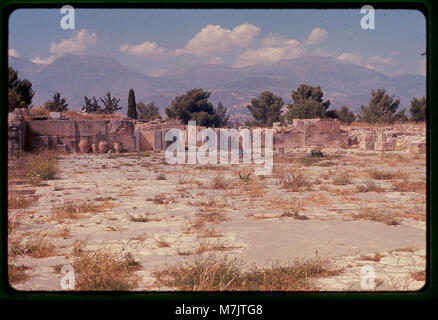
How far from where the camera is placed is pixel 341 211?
8203mm

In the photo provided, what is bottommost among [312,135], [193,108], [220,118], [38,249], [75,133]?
[38,249]

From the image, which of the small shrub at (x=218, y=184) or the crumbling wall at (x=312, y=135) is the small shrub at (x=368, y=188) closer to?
the small shrub at (x=218, y=184)

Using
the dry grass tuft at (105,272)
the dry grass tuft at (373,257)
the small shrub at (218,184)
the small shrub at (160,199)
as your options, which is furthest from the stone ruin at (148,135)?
the dry grass tuft at (373,257)

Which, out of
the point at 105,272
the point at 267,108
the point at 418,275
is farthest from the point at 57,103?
the point at 418,275

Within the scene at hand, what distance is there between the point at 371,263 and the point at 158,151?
69.1 feet

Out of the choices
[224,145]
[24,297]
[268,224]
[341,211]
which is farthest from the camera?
[224,145]

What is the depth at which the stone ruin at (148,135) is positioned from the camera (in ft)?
69.8

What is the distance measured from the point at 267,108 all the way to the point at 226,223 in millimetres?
28061

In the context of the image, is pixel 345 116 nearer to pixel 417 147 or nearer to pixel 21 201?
pixel 417 147

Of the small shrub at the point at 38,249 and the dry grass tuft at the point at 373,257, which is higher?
the small shrub at the point at 38,249

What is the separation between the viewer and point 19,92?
25328mm

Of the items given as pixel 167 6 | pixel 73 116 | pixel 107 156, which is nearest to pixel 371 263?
pixel 167 6

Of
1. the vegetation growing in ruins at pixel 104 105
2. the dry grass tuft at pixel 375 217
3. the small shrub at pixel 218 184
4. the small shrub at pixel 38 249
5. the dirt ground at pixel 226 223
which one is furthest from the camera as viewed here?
the vegetation growing in ruins at pixel 104 105
